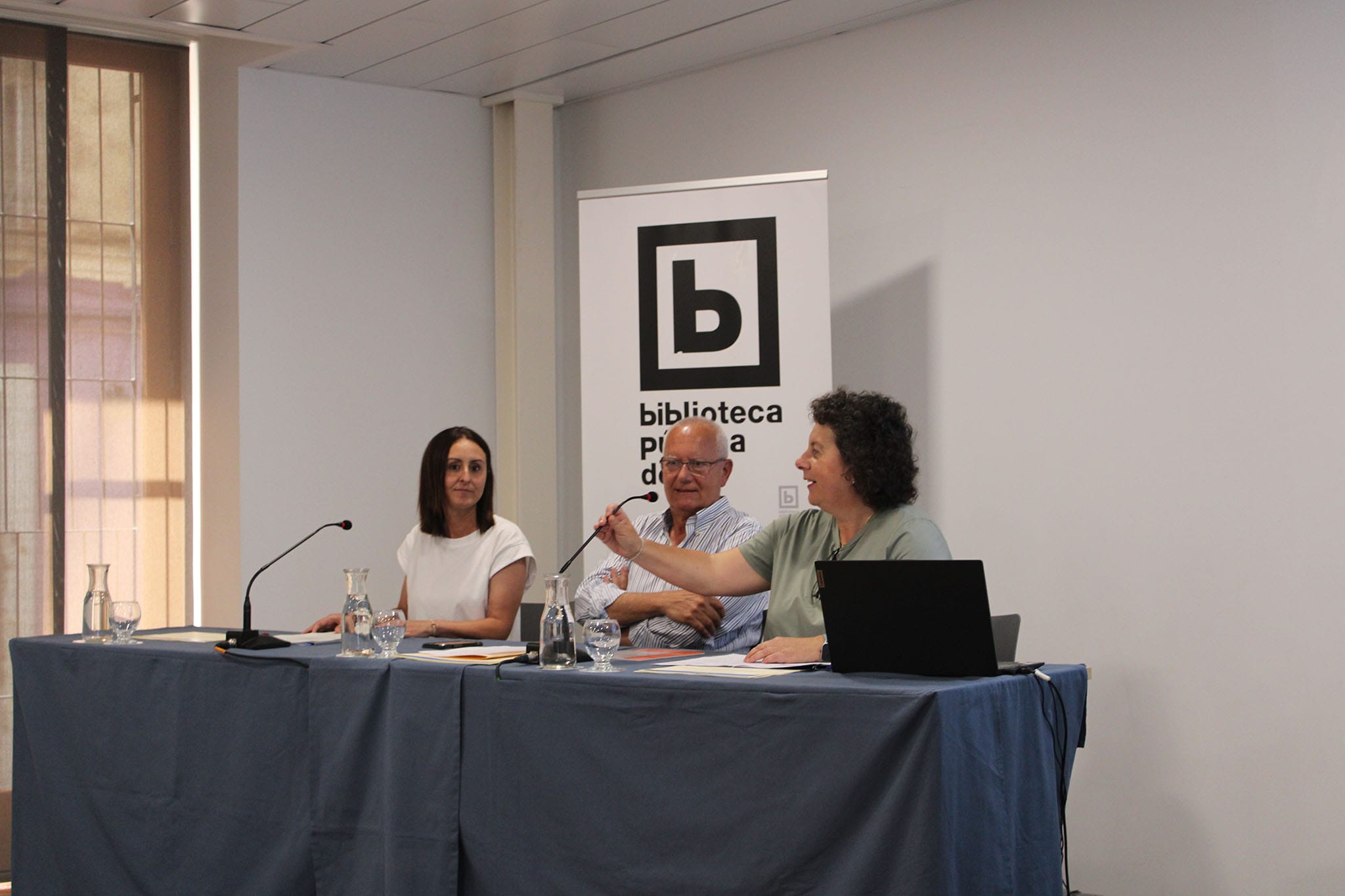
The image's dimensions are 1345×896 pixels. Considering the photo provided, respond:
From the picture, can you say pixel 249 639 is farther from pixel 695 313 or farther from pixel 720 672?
pixel 695 313

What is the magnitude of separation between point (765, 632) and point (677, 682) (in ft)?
2.35

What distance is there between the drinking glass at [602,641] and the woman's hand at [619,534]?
1.09 ft

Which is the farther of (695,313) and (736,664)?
(695,313)

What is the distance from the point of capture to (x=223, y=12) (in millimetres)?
Result: 4332

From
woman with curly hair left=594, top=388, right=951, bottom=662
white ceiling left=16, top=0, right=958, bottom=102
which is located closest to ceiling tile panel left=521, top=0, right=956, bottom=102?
white ceiling left=16, top=0, right=958, bottom=102

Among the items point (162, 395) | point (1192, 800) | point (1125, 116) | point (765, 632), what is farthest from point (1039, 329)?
point (162, 395)

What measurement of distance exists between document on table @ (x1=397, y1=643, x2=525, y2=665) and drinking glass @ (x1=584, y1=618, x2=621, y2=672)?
195mm

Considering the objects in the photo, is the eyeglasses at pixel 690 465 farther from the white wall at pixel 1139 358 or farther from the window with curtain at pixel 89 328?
the window with curtain at pixel 89 328

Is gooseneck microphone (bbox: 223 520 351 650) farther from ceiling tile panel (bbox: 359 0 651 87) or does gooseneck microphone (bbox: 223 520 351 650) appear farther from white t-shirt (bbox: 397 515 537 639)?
ceiling tile panel (bbox: 359 0 651 87)

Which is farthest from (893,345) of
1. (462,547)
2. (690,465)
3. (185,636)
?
(185,636)

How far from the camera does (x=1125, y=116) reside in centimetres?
392

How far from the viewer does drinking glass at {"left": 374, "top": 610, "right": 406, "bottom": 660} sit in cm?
269

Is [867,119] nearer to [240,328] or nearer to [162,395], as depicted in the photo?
[240,328]

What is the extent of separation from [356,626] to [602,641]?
627 millimetres
